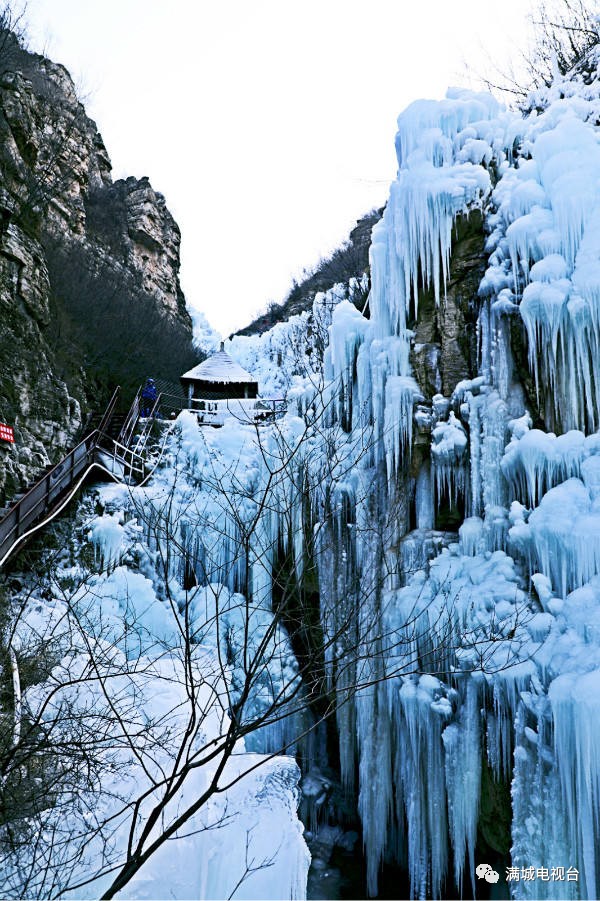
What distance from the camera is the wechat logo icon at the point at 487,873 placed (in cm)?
761

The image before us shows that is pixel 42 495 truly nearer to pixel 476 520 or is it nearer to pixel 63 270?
pixel 476 520

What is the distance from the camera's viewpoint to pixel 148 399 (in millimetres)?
16094

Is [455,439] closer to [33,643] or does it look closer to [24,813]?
[33,643]

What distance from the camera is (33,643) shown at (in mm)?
6211

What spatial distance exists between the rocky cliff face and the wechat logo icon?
321 inches

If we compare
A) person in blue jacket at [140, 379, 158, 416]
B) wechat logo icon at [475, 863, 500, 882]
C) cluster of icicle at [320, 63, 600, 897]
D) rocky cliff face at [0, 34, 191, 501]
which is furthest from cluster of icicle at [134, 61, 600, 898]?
person in blue jacket at [140, 379, 158, 416]

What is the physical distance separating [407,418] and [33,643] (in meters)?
5.43

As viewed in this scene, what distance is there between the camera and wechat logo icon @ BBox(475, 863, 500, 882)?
7.61 meters

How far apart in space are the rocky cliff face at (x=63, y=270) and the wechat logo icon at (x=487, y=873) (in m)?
8.14

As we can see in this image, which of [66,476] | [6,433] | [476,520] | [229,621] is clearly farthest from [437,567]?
[6,433]

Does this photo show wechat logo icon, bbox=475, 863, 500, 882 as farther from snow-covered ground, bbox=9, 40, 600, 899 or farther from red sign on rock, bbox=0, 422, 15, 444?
red sign on rock, bbox=0, 422, 15, 444

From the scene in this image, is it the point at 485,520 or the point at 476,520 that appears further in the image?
the point at 476,520

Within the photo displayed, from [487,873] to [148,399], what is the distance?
11.9m

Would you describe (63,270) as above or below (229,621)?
above
